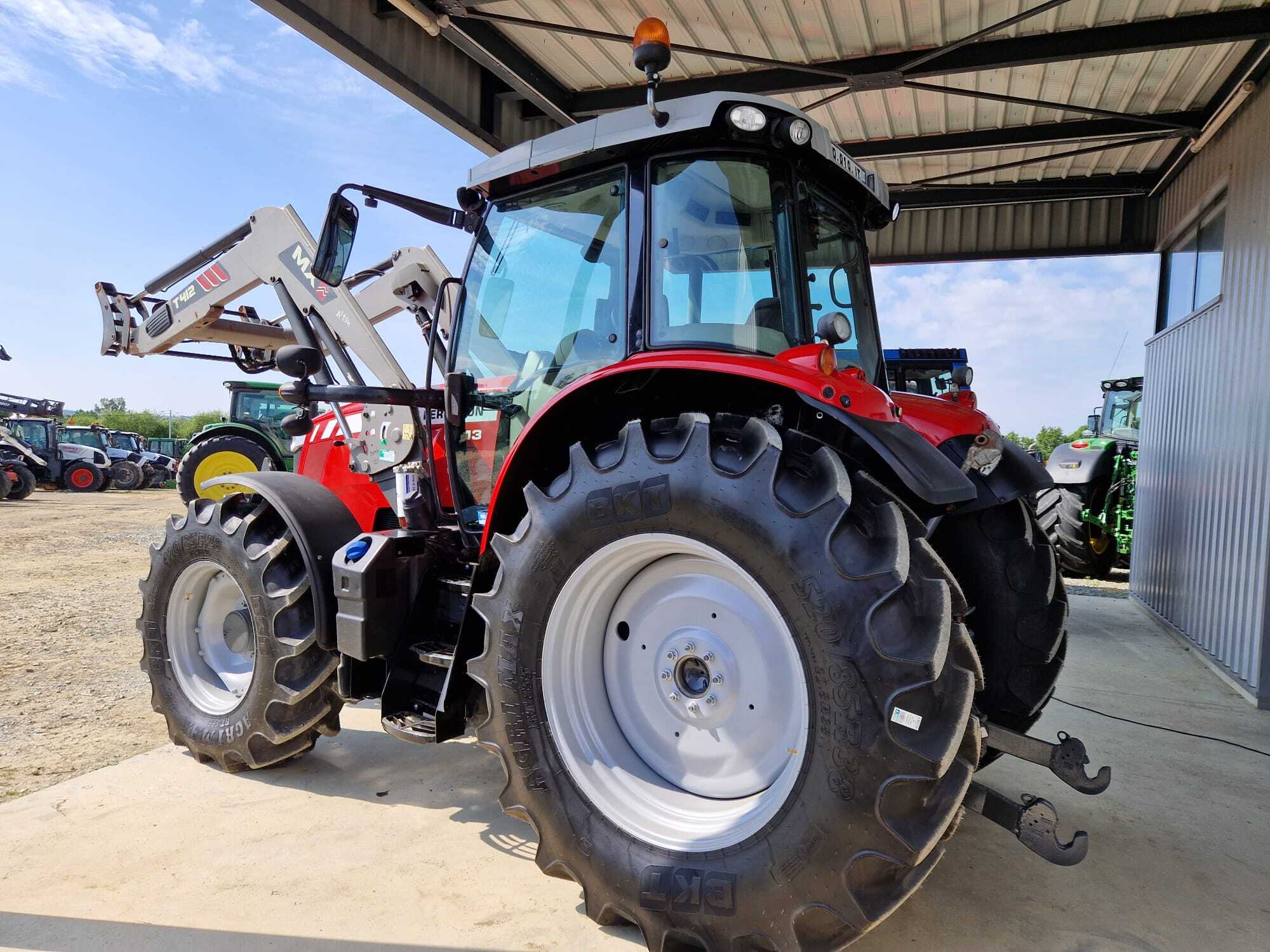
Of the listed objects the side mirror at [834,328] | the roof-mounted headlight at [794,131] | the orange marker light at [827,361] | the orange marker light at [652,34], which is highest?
the orange marker light at [652,34]

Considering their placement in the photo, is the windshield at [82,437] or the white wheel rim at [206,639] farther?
the windshield at [82,437]

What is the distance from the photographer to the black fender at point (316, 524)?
310 cm

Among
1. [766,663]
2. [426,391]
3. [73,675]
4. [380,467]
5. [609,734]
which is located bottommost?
[73,675]

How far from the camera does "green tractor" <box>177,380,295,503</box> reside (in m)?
11.3

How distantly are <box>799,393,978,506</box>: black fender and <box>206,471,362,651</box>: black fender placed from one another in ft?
6.51

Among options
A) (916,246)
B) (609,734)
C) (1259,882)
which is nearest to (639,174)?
(609,734)

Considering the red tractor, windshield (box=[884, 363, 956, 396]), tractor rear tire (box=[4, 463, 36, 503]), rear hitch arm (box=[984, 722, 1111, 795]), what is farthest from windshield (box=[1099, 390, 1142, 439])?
tractor rear tire (box=[4, 463, 36, 503])

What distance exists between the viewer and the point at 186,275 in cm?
536

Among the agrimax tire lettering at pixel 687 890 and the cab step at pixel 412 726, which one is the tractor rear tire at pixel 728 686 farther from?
the cab step at pixel 412 726

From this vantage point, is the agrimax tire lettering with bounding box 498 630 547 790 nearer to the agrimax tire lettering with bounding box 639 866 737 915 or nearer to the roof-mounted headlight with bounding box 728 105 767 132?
the agrimax tire lettering with bounding box 639 866 737 915

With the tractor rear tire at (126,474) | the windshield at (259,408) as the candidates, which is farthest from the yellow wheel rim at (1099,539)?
the tractor rear tire at (126,474)

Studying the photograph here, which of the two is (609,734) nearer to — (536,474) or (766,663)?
(766,663)

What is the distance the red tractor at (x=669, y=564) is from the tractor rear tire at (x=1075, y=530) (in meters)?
6.46

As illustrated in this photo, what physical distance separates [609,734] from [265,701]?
1541 mm
